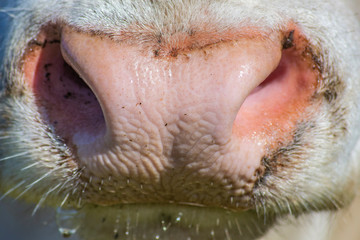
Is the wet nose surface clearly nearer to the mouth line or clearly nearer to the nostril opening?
the nostril opening

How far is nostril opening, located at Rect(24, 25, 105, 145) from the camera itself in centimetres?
109

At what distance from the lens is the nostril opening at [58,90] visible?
1086 millimetres

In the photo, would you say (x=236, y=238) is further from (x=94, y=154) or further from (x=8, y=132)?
(x=8, y=132)

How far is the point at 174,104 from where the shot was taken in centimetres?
97

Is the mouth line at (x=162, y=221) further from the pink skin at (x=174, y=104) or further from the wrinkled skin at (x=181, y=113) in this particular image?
the pink skin at (x=174, y=104)

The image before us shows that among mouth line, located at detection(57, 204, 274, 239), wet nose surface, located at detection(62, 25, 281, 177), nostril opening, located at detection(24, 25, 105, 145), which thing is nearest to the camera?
wet nose surface, located at detection(62, 25, 281, 177)

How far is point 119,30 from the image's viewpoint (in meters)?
1.01

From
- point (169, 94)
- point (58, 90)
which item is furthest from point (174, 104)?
point (58, 90)

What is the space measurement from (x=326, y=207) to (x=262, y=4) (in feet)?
1.61

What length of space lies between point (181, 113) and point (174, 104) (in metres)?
0.02

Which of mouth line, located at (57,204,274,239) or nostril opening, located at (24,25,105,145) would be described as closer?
nostril opening, located at (24,25,105,145)

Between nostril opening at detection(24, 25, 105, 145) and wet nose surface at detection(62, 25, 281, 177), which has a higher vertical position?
wet nose surface at detection(62, 25, 281, 177)

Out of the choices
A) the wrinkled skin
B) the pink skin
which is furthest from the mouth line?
the pink skin

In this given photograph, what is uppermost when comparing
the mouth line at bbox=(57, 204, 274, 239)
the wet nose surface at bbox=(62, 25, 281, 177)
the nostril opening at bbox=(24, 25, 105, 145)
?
the wet nose surface at bbox=(62, 25, 281, 177)
